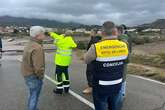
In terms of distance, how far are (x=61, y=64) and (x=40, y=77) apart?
305 cm

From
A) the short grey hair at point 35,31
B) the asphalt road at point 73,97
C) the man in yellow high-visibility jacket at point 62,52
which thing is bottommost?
the asphalt road at point 73,97

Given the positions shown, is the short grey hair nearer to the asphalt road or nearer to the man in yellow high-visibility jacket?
the asphalt road

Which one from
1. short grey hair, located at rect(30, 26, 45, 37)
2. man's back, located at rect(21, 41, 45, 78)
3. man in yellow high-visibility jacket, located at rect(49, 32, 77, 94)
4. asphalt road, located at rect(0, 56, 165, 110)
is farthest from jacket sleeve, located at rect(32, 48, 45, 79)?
man in yellow high-visibility jacket, located at rect(49, 32, 77, 94)

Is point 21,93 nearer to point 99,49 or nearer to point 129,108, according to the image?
point 129,108

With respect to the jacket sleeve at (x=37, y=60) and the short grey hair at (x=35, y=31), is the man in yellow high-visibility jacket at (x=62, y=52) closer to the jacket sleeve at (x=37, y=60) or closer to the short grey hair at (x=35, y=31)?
the short grey hair at (x=35, y=31)

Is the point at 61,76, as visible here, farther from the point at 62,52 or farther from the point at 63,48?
the point at 63,48

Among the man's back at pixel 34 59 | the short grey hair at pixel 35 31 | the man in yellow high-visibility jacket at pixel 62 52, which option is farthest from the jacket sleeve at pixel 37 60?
the man in yellow high-visibility jacket at pixel 62 52

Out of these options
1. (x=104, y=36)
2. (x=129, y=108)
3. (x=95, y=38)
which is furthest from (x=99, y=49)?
(x=95, y=38)

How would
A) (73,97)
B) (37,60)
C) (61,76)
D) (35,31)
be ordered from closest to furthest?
(37,60), (35,31), (73,97), (61,76)

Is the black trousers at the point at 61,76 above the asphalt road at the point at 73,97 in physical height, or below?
above

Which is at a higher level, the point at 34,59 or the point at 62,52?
the point at 34,59

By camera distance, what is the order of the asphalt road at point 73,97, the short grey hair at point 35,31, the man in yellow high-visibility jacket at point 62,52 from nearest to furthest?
the short grey hair at point 35,31
the asphalt road at point 73,97
the man in yellow high-visibility jacket at point 62,52

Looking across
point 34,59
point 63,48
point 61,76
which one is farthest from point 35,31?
point 61,76

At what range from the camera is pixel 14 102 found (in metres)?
9.62
